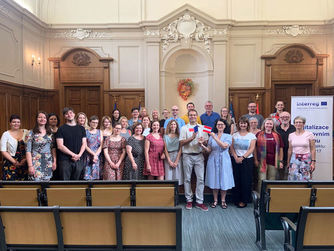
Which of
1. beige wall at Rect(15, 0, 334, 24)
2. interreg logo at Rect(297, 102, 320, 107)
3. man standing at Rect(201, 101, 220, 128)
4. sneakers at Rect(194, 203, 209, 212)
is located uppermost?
beige wall at Rect(15, 0, 334, 24)

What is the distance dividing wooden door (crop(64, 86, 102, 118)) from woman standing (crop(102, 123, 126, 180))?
4.71 meters

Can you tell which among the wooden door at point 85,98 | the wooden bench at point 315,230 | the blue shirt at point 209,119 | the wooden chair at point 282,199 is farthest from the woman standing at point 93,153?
Answer: the wooden door at point 85,98

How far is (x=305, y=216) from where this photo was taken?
178cm

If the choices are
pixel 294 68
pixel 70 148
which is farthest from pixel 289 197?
pixel 294 68

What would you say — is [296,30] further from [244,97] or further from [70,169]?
[70,169]

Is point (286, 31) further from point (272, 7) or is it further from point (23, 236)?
point (23, 236)

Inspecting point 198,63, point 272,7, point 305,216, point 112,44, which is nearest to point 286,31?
point 272,7

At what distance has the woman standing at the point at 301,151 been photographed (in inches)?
148

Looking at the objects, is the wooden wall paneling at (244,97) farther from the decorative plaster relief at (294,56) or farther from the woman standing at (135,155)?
the woman standing at (135,155)

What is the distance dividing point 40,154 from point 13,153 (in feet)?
1.56

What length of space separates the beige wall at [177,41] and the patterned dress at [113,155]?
4.32 metres

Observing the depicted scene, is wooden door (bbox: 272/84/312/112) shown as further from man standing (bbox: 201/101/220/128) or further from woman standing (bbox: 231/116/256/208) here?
woman standing (bbox: 231/116/256/208)

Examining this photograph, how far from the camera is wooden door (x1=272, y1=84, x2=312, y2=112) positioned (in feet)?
26.9

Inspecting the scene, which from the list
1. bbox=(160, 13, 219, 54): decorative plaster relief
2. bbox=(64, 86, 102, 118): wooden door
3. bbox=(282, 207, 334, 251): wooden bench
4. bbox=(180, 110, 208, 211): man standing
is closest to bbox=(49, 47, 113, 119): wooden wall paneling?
bbox=(64, 86, 102, 118): wooden door
